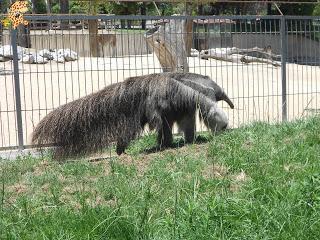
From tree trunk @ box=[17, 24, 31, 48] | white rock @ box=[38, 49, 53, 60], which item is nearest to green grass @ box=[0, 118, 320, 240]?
tree trunk @ box=[17, 24, 31, 48]

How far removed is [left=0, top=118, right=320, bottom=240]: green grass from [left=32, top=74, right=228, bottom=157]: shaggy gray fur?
0.41 meters

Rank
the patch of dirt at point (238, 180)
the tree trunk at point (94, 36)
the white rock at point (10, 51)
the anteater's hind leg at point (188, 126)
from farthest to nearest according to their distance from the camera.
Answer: the white rock at point (10, 51), the tree trunk at point (94, 36), the anteater's hind leg at point (188, 126), the patch of dirt at point (238, 180)

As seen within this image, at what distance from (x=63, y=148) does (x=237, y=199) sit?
286cm

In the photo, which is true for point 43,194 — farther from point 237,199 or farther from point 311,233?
point 311,233

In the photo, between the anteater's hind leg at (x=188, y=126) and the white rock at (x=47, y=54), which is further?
the white rock at (x=47, y=54)

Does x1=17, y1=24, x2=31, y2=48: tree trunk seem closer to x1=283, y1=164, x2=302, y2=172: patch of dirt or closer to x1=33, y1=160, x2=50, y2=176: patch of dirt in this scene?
x1=33, y1=160, x2=50, y2=176: patch of dirt

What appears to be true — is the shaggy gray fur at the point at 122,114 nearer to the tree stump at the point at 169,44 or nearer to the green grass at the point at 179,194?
the green grass at the point at 179,194

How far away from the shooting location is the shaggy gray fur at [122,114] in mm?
6102

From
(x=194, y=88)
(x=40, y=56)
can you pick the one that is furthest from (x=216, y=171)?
(x=40, y=56)

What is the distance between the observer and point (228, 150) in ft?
17.2

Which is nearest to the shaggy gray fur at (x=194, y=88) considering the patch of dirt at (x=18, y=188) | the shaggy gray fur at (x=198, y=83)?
the shaggy gray fur at (x=198, y=83)

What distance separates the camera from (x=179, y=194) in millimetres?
3947

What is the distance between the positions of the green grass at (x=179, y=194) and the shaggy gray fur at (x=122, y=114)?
41cm

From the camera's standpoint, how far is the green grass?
3.32 metres
